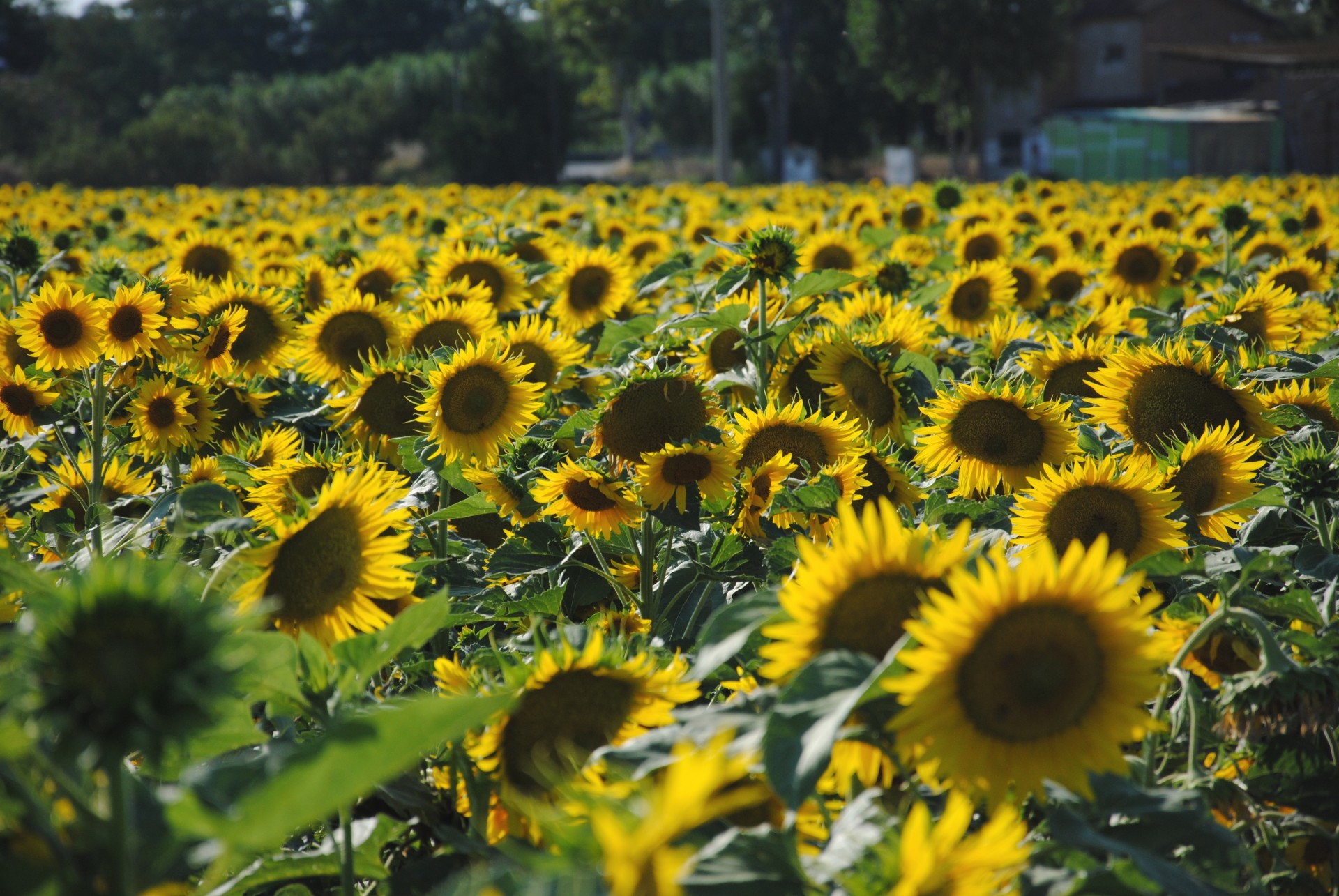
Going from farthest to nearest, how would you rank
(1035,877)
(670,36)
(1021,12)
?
(670,36) → (1021,12) → (1035,877)

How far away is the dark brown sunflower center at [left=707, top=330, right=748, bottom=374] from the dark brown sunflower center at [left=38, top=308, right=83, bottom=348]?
147 centimetres

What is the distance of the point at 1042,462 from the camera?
84.9 inches

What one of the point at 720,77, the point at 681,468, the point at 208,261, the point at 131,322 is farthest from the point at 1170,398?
the point at 720,77

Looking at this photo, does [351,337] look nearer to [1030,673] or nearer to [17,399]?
[17,399]

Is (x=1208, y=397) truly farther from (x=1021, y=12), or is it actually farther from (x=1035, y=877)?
(x=1021, y=12)

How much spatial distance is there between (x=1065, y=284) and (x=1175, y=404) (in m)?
2.48

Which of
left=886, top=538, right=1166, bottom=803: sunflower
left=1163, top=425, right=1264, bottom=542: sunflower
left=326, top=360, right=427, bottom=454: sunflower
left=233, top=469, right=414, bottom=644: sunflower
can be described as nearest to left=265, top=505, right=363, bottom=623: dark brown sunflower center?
left=233, top=469, right=414, bottom=644: sunflower

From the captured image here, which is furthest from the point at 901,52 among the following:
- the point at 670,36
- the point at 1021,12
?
the point at 670,36

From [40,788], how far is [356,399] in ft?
5.61

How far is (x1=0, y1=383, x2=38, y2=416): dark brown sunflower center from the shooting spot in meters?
2.81

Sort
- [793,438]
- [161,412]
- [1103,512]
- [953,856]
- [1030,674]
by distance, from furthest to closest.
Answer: [161,412] < [793,438] < [1103,512] < [1030,674] < [953,856]

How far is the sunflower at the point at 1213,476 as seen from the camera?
191 cm

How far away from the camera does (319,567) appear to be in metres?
1.39

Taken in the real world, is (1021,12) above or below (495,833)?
above
